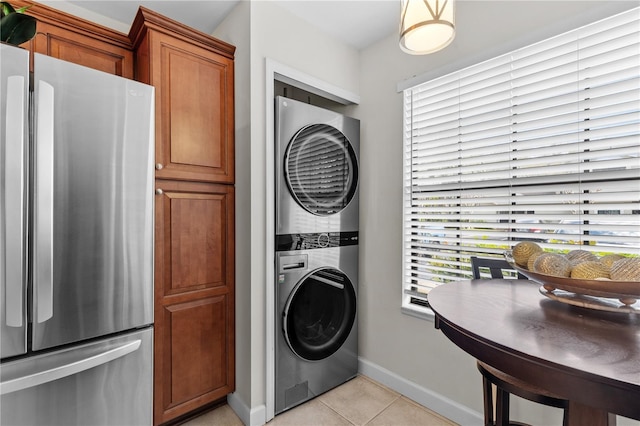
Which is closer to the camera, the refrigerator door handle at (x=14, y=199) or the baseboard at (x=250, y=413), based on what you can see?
the refrigerator door handle at (x=14, y=199)

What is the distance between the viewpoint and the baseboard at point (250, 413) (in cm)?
175

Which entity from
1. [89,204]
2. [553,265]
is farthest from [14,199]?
[553,265]

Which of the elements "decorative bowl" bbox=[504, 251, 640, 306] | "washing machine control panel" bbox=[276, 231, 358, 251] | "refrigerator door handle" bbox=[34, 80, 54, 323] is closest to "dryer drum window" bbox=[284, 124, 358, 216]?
"washing machine control panel" bbox=[276, 231, 358, 251]

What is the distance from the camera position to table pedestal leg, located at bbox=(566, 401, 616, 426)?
0.79 metres

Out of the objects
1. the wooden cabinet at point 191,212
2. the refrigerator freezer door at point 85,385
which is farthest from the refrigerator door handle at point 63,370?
the wooden cabinet at point 191,212

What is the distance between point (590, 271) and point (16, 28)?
217cm

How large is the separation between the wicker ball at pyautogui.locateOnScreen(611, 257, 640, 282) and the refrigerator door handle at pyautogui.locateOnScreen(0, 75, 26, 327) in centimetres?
187

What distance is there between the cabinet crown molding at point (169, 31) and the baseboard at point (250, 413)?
2.24m

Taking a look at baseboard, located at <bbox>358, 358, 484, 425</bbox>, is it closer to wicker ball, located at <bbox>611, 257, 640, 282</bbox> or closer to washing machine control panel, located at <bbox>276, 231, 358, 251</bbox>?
washing machine control panel, located at <bbox>276, 231, 358, 251</bbox>

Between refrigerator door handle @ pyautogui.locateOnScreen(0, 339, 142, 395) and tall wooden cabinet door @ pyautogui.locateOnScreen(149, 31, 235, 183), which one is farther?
tall wooden cabinet door @ pyautogui.locateOnScreen(149, 31, 235, 183)

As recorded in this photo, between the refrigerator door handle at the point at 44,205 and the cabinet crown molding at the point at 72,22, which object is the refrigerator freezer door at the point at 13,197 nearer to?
the refrigerator door handle at the point at 44,205

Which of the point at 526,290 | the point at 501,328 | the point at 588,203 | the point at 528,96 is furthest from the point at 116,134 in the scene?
the point at 588,203

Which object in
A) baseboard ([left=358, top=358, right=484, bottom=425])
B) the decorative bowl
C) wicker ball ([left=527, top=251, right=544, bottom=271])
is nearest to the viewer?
the decorative bowl

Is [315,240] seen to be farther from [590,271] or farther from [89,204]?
[590,271]
